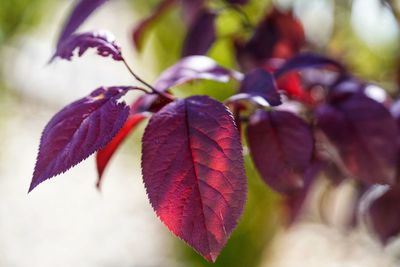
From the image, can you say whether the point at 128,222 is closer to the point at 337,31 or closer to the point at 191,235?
the point at 337,31

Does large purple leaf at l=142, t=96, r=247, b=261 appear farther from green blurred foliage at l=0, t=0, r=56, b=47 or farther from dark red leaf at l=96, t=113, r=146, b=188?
green blurred foliage at l=0, t=0, r=56, b=47

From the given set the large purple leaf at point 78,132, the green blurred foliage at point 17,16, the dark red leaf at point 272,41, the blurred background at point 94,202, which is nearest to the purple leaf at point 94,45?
the large purple leaf at point 78,132

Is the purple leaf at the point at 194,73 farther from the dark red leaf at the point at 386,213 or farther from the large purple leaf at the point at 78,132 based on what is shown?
the dark red leaf at the point at 386,213

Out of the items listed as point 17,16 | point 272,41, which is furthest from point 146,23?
point 17,16

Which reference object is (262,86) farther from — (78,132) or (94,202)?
(94,202)

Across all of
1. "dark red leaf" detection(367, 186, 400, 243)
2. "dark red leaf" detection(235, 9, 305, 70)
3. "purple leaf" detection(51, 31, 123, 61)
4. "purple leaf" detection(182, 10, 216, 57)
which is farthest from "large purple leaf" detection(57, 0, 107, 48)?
"dark red leaf" detection(367, 186, 400, 243)
